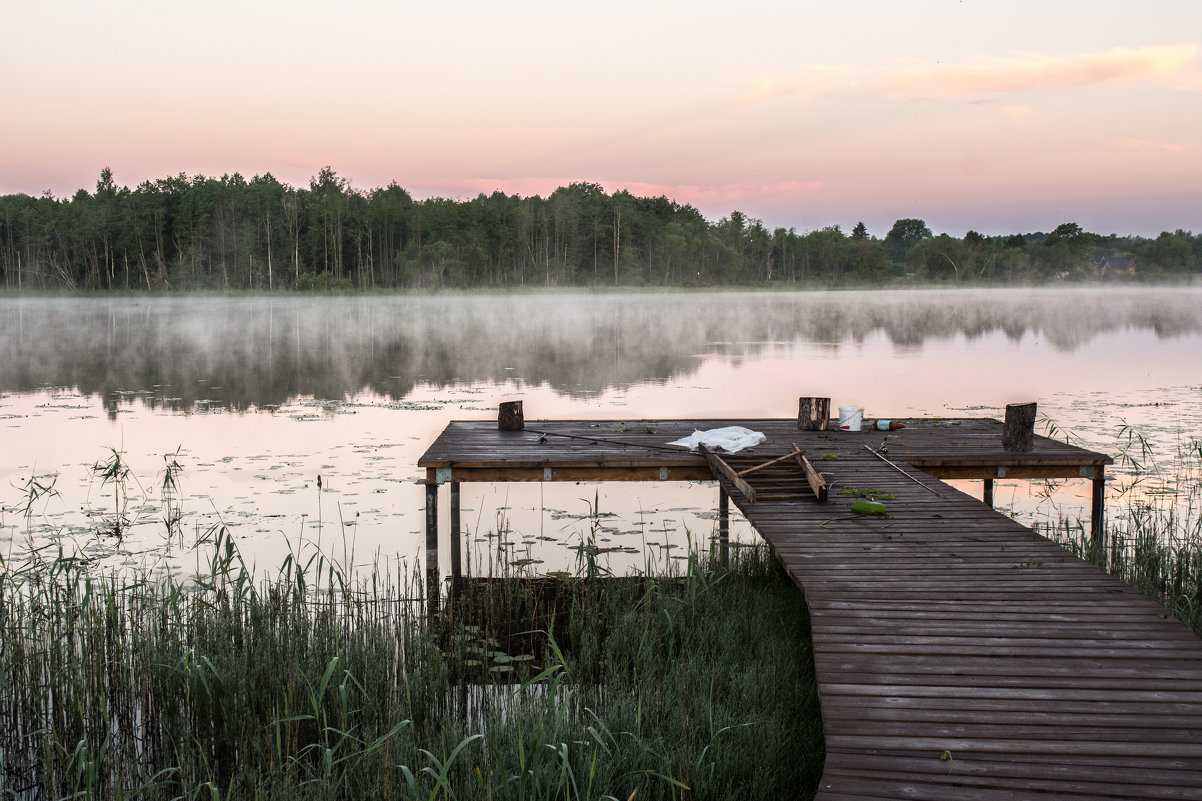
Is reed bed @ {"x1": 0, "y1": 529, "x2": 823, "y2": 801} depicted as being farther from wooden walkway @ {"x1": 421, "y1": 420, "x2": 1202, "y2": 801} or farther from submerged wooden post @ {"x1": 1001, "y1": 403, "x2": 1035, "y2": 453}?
submerged wooden post @ {"x1": 1001, "y1": 403, "x2": 1035, "y2": 453}

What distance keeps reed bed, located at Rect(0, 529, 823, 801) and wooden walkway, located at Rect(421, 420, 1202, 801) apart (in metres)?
0.57

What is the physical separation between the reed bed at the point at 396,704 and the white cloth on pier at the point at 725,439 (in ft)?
6.72

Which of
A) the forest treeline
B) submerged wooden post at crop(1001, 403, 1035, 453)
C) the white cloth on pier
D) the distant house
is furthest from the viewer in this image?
the distant house

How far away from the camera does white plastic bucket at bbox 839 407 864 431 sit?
342 inches

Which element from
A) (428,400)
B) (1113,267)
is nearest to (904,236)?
(1113,267)

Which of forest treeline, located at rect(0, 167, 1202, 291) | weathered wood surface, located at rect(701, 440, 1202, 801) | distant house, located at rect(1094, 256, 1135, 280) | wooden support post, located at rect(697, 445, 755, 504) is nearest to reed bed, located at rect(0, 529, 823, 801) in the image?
weathered wood surface, located at rect(701, 440, 1202, 801)

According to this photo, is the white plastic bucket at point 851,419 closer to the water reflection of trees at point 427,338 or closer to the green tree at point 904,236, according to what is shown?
the water reflection of trees at point 427,338

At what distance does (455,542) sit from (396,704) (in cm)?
330

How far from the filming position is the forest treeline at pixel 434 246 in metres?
64.3

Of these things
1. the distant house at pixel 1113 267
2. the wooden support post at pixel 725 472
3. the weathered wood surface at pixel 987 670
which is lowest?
the weathered wood surface at pixel 987 670

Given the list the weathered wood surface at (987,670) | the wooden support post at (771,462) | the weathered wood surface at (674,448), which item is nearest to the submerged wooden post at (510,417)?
the weathered wood surface at (674,448)

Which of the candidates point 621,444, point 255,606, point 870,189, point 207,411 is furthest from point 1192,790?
point 870,189

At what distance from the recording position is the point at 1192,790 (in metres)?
2.69

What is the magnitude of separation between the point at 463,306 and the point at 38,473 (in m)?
39.0
